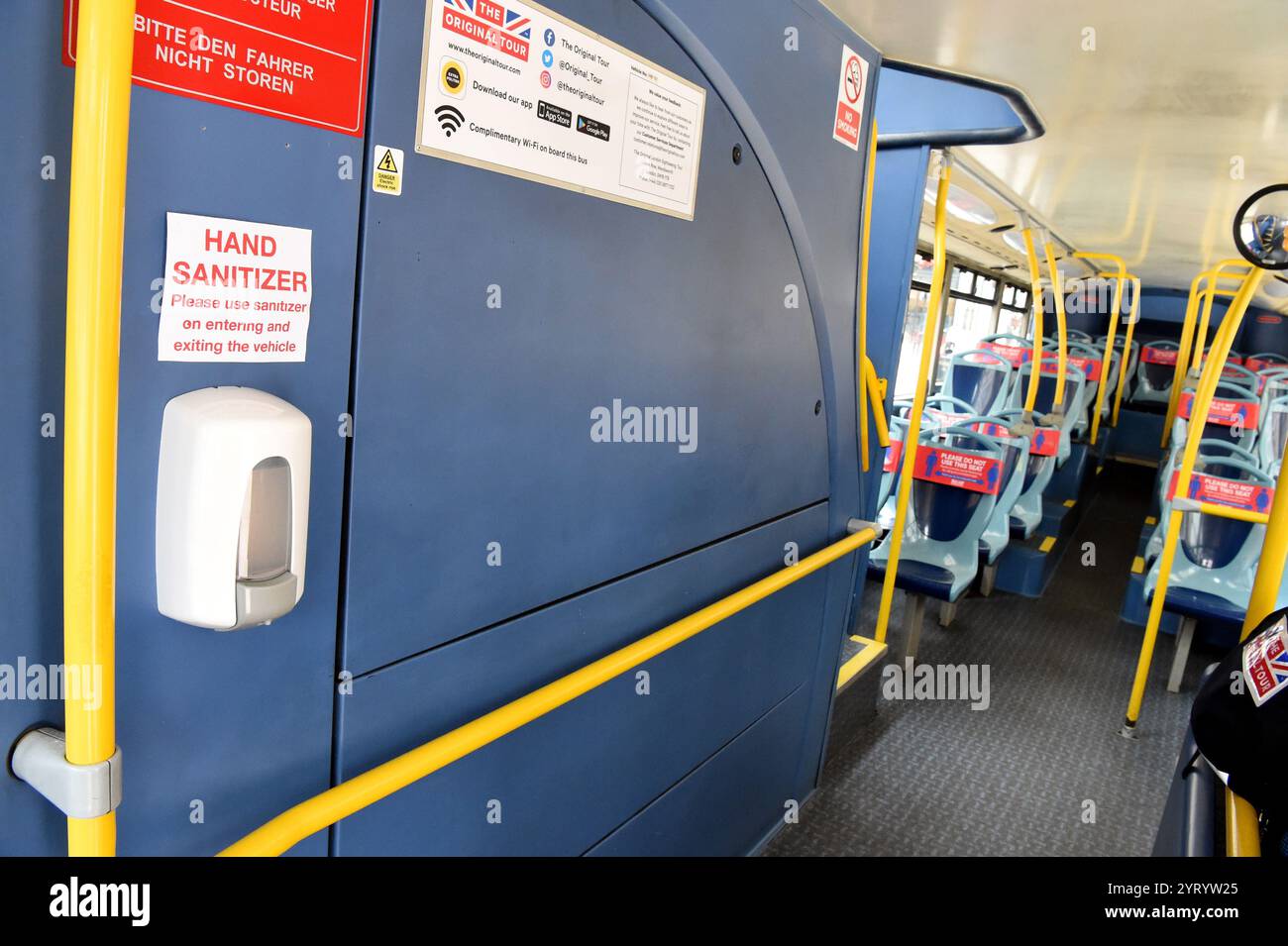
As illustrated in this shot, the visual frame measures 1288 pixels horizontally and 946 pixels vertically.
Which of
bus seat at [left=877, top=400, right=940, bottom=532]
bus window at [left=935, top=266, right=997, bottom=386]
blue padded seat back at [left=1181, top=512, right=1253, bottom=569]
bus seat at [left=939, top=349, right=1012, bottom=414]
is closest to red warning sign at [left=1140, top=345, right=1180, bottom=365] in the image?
bus window at [left=935, top=266, right=997, bottom=386]

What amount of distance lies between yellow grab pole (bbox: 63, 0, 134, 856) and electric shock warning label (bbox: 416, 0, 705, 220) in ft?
1.61

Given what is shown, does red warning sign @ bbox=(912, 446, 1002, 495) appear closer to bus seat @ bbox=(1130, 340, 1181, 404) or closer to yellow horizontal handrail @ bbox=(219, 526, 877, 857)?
yellow horizontal handrail @ bbox=(219, 526, 877, 857)

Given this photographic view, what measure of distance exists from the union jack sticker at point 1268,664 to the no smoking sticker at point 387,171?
158 cm

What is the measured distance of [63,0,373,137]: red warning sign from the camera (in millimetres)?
925

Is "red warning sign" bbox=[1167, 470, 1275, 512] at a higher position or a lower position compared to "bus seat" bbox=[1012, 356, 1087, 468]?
lower

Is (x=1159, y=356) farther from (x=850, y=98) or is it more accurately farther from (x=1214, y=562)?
(x=850, y=98)

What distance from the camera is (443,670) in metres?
1.46

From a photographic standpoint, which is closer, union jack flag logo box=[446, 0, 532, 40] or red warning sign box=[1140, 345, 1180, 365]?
union jack flag logo box=[446, 0, 532, 40]

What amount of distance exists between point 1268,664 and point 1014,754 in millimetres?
2823

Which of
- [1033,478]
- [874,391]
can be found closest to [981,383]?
[1033,478]

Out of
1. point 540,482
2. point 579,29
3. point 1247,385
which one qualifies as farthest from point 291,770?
point 1247,385

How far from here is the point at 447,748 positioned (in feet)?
4.52

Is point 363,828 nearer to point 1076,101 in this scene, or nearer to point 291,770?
point 291,770

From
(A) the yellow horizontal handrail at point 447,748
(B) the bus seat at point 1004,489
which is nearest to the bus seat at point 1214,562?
(B) the bus seat at point 1004,489
